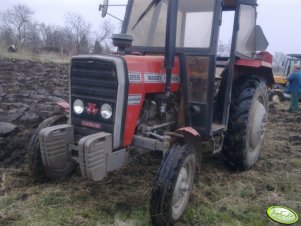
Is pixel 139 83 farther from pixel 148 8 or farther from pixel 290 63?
pixel 290 63

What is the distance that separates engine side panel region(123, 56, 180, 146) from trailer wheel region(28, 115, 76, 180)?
0.88m

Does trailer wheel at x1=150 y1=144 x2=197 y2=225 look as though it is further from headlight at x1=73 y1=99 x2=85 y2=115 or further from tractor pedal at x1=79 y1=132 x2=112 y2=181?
headlight at x1=73 y1=99 x2=85 y2=115

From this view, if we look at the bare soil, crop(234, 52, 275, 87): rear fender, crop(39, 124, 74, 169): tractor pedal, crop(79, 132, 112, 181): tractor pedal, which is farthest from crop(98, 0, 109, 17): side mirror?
the bare soil

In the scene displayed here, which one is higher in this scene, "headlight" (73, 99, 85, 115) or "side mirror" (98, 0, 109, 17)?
"side mirror" (98, 0, 109, 17)

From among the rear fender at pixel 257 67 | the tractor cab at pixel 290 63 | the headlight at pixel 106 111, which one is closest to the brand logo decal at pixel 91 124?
the headlight at pixel 106 111

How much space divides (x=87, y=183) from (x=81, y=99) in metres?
1.03

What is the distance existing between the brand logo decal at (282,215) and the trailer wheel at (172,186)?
0.91 metres

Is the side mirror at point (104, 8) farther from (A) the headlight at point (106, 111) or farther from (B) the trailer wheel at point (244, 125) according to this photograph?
(B) the trailer wheel at point (244, 125)

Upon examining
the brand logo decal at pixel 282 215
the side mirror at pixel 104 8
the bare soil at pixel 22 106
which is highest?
the side mirror at pixel 104 8

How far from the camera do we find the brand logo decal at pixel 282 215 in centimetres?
390

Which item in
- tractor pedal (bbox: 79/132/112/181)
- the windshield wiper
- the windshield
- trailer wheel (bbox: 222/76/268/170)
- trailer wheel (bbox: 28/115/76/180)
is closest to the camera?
tractor pedal (bbox: 79/132/112/181)

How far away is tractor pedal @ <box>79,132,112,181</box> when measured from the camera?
3.51 meters

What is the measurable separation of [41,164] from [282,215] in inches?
105

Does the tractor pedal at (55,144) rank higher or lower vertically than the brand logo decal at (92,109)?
lower
